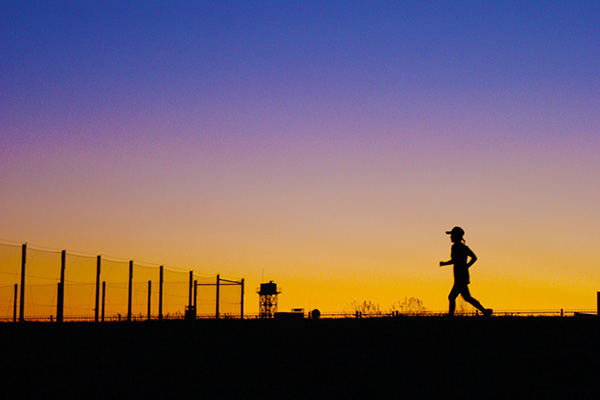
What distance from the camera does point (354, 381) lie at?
1362cm

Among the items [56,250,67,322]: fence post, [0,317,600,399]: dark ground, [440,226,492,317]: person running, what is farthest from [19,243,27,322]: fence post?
[440,226,492,317]: person running

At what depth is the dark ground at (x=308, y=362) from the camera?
43.2ft

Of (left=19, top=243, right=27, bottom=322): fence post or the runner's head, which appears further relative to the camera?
(left=19, top=243, right=27, bottom=322): fence post

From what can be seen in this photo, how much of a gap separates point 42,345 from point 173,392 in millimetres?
4983

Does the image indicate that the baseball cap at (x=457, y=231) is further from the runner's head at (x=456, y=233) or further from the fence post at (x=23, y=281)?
the fence post at (x=23, y=281)

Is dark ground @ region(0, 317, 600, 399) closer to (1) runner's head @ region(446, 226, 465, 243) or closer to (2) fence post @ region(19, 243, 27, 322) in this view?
(1) runner's head @ region(446, 226, 465, 243)

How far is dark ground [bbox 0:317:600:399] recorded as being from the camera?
13.2 m

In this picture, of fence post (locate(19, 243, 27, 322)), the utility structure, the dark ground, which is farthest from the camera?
the utility structure

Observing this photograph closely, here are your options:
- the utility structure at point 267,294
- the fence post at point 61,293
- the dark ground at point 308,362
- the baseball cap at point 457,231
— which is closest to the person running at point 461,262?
the baseball cap at point 457,231

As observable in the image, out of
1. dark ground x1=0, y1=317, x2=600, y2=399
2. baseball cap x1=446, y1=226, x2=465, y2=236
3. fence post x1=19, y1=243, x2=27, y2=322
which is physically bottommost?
dark ground x1=0, y1=317, x2=600, y2=399

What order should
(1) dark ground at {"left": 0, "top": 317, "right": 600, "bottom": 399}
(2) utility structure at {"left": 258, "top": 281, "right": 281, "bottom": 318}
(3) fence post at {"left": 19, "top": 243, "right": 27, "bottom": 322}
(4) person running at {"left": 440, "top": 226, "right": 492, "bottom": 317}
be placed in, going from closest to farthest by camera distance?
(1) dark ground at {"left": 0, "top": 317, "right": 600, "bottom": 399}
(4) person running at {"left": 440, "top": 226, "right": 492, "bottom": 317}
(3) fence post at {"left": 19, "top": 243, "right": 27, "bottom": 322}
(2) utility structure at {"left": 258, "top": 281, "right": 281, "bottom": 318}

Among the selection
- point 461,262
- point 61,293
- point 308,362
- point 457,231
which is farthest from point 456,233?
point 61,293

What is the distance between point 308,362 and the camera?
49.5ft

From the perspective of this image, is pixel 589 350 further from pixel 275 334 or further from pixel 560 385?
pixel 275 334
